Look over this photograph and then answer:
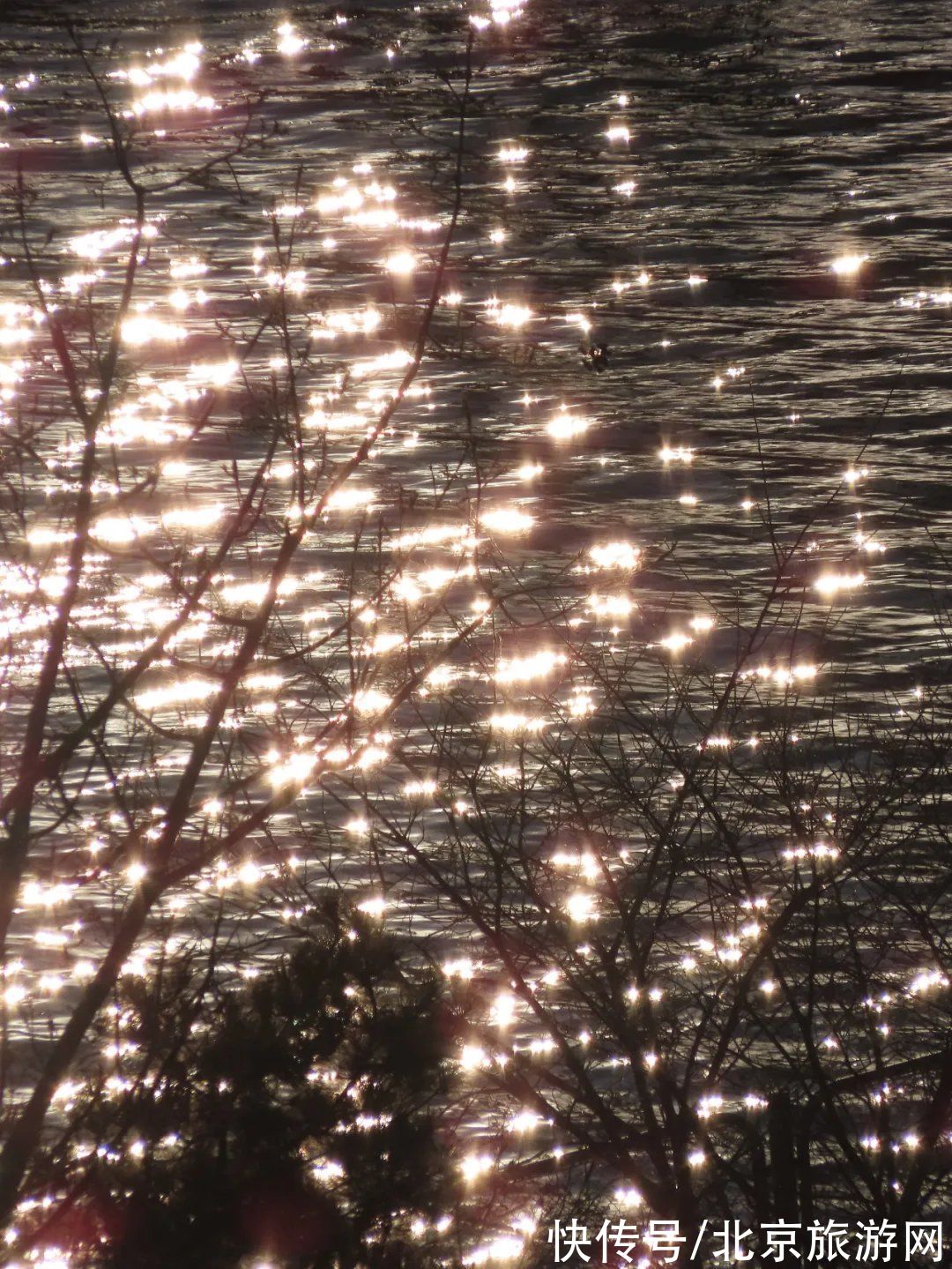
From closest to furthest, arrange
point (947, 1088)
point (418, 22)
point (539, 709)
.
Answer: point (947, 1088), point (539, 709), point (418, 22)

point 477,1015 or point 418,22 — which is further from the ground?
point 418,22

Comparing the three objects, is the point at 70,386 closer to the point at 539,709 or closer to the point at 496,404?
the point at 539,709

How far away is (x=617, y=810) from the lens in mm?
8539

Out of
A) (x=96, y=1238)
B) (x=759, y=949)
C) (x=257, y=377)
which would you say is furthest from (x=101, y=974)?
(x=257, y=377)

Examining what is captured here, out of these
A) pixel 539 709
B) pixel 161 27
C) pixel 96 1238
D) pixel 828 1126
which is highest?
pixel 161 27

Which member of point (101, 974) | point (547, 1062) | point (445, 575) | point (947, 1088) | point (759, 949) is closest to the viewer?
point (101, 974)

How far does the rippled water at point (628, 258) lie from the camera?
19625mm

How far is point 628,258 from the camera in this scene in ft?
97.9

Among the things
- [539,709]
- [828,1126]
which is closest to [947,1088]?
[828,1126]

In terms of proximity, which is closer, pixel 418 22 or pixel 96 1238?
pixel 96 1238

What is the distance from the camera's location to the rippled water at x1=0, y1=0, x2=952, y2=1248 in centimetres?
1962

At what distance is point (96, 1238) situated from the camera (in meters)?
5.23

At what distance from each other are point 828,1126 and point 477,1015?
4.47ft

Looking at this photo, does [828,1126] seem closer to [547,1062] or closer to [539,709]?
[547,1062]
